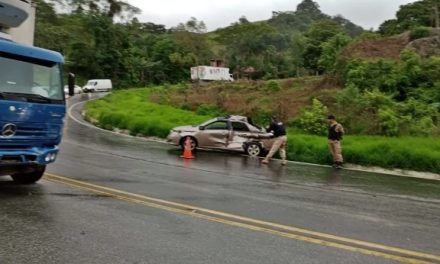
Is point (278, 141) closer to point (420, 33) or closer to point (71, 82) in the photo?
point (71, 82)

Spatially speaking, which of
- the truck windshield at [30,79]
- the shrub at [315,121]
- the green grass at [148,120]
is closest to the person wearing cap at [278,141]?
the shrub at [315,121]

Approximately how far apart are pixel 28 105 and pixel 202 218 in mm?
3437

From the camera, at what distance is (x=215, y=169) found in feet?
48.4

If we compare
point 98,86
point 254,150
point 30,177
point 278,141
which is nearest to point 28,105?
point 30,177

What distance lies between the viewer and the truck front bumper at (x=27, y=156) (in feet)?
28.2

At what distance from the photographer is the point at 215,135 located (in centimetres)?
2041

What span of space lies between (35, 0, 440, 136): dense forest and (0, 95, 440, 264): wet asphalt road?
10.1 m

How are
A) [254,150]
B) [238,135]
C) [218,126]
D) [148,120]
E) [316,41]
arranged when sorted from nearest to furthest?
[254,150] → [238,135] → [218,126] → [148,120] → [316,41]

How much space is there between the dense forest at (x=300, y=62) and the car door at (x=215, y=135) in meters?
4.80

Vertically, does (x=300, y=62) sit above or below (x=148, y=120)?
above

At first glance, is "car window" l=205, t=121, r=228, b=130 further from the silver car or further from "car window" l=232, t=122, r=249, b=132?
"car window" l=232, t=122, r=249, b=132

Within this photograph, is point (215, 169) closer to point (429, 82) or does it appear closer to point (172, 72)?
point (429, 82)

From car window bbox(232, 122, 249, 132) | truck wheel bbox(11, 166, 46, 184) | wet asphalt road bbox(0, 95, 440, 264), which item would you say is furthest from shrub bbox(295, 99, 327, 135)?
truck wheel bbox(11, 166, 46, 184)

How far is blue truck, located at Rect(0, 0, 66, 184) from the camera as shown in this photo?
854 centimetres
